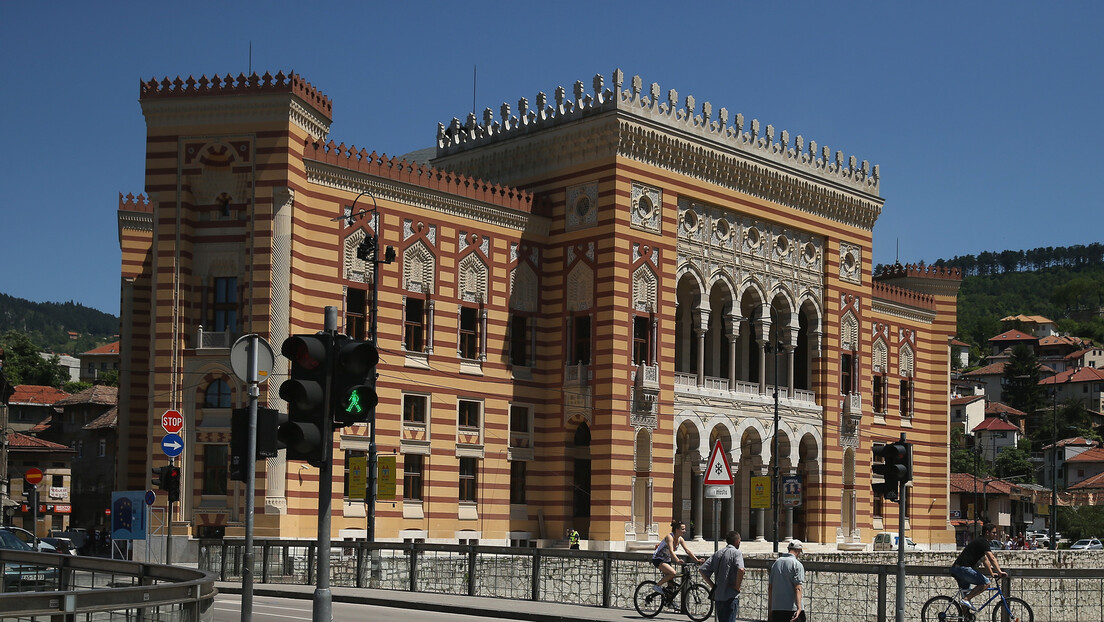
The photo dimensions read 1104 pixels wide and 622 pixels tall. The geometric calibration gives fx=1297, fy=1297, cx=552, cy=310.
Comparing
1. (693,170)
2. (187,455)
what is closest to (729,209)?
(693,170)

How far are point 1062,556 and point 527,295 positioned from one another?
3470cm

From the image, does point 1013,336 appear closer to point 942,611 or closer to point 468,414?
point 468,414

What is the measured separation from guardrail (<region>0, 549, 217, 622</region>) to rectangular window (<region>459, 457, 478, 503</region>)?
1020 inches

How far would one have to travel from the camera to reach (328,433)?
13.1 metres

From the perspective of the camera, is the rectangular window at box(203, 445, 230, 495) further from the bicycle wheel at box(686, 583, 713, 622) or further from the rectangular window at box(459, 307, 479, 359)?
the bicycle wheel at box(686, 583, 713, 622)

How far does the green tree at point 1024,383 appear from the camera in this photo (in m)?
151

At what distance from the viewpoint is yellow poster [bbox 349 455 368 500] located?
36688 millimetres

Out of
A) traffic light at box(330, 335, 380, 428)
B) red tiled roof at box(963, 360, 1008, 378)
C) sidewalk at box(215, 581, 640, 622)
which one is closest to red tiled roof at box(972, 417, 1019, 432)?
red tiled roof at box(963, 360, 1008, 378)

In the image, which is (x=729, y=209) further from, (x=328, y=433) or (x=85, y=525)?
(x=85, y=525)

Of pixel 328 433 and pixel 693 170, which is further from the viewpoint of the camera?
pixel 693 170

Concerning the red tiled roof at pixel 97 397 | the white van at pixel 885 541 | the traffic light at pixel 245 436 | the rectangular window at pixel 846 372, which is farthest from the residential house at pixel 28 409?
the traffic light at pixel 245 436

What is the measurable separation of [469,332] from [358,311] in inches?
184

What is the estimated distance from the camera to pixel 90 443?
90375 mm

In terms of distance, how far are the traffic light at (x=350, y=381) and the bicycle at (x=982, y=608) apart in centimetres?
1325
